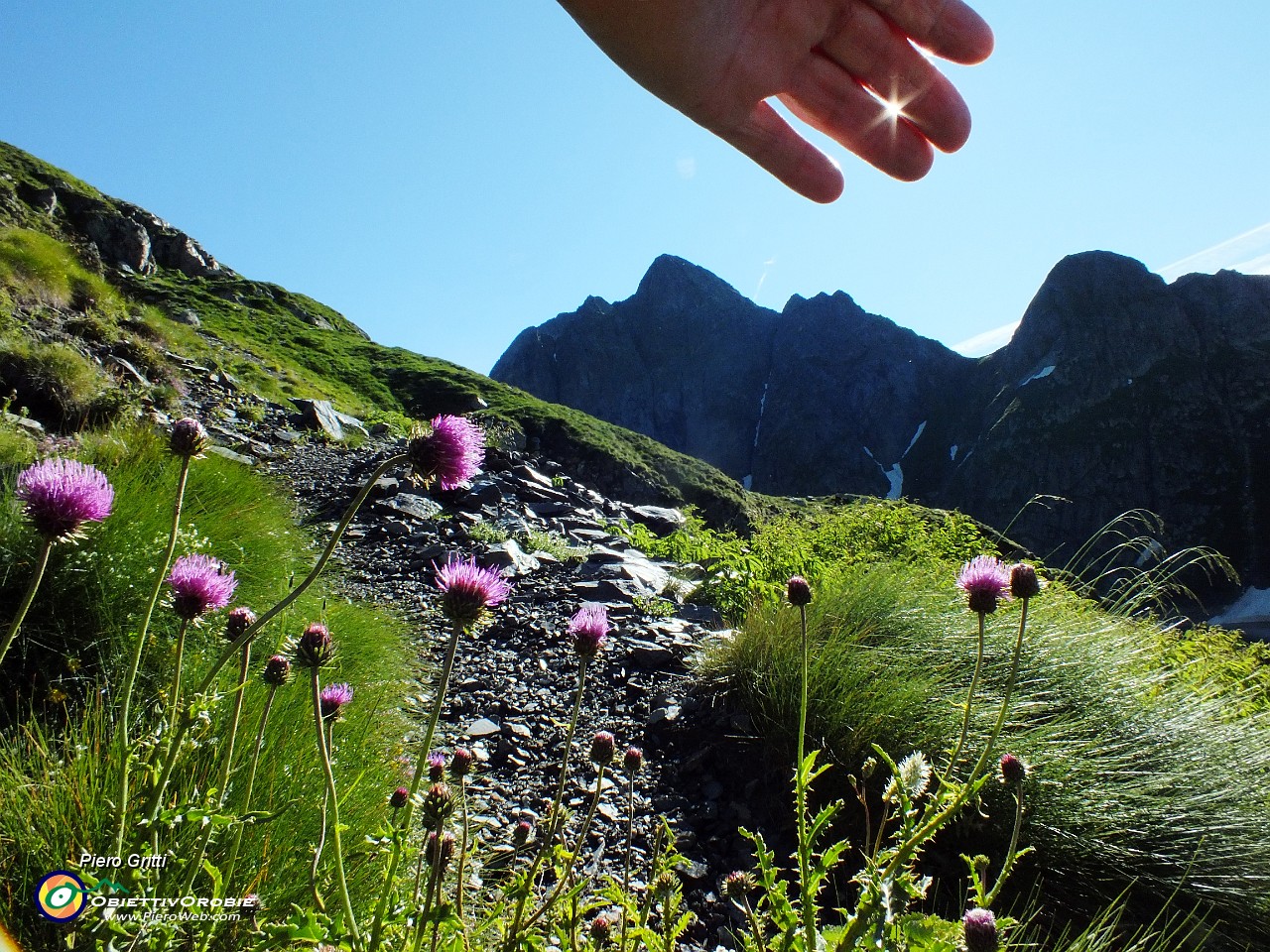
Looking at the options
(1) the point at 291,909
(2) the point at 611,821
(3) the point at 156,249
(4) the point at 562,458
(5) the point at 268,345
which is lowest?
(2) the point at 611,821

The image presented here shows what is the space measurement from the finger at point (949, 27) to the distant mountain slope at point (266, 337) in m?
9.38

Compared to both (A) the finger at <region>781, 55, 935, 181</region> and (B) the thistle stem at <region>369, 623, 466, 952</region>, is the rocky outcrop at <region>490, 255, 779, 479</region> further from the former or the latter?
(B) the thistle stem at <region>369, 623, 466, 952</region>

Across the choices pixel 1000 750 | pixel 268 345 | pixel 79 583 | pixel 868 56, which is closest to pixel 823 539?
pixel 1000 750

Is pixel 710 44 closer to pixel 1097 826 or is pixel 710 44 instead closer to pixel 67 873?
pixel 67 873

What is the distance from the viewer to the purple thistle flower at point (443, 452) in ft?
4.66

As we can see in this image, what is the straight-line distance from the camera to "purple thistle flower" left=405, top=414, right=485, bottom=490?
55.9 inches

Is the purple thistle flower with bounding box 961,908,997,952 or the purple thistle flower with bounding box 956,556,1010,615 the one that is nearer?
the purple thistle flower with bounding box 961,908,997,952

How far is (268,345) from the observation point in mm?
24094

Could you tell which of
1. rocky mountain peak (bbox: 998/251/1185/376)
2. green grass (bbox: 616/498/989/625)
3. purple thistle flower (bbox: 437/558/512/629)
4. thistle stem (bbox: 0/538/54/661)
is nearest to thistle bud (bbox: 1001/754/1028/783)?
purple thistle flower (bbox: 437/558/512/629)

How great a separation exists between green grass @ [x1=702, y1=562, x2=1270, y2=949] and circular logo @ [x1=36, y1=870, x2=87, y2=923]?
2890 millimetres

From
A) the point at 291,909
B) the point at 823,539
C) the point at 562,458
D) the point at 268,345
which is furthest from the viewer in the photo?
the point at 268,345

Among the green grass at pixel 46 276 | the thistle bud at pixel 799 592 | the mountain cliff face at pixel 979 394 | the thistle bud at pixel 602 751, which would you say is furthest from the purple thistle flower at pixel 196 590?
the mountain cliff face at pixel 979 394

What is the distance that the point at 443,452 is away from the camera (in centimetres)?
142

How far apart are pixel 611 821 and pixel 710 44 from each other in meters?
3.14
